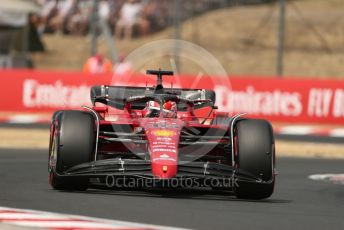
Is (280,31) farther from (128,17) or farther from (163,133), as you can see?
(163,133)

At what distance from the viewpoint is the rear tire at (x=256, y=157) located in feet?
32.9

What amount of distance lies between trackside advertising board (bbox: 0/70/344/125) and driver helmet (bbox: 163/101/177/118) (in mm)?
11464

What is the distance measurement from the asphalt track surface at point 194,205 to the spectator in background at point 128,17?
21389mm

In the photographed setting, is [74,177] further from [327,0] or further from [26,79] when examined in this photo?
[327,0]

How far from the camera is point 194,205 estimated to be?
31.2ft

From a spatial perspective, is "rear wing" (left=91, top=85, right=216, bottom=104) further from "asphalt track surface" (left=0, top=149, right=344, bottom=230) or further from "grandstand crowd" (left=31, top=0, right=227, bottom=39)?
"grandstand crowd" (left=31, top=0, right=227, bottom=39)

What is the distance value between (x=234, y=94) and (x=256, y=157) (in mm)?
14897

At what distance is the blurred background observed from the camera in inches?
1254

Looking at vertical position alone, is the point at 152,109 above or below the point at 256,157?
above

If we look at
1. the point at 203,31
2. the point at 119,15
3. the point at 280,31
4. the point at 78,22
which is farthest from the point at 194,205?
the point at 78,22

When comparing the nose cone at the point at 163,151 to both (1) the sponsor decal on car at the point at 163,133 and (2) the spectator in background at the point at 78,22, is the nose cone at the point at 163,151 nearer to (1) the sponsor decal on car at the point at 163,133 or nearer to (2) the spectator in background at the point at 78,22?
(1) the sponsor decal on car at the point at 163,133

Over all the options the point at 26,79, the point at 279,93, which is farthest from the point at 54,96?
the point at 279,93

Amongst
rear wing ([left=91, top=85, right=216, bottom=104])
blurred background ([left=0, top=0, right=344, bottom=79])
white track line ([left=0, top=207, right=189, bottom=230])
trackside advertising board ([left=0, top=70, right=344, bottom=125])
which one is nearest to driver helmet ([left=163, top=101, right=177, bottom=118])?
rear wing ([left=91, top=85, right=216, bottom=104])

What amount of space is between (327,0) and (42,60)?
10.4 m
